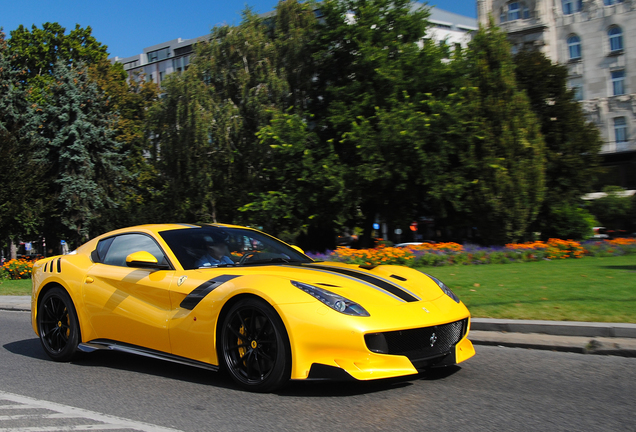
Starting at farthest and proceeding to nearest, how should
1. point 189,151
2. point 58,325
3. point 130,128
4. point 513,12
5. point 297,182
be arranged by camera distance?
point 513,12, point 130,128, point 189,151, point 297,182, point 58,325

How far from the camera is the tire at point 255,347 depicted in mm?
4633

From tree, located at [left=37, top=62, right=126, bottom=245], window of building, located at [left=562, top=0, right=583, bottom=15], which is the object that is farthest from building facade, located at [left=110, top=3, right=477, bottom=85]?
tree, located at [left=37, top=62, right=126, bottom=245]

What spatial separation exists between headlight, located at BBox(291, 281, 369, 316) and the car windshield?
112 centimetres

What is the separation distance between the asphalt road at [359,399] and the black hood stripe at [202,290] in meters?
0.71

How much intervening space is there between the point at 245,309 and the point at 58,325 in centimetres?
293

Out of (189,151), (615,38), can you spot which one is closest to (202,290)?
(189,151)

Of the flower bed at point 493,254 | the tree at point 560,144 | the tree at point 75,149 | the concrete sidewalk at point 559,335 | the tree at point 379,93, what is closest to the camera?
the concrete sidewalk at point 559,335

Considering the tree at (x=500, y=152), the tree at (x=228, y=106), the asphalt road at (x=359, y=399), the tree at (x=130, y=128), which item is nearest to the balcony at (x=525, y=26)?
the tree at (x=228, y=106)

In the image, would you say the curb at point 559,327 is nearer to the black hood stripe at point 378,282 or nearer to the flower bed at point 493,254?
the black hood stripe at point 378,282

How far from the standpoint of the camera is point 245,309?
193 inches

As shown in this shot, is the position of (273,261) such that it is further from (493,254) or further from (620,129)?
(620,129)

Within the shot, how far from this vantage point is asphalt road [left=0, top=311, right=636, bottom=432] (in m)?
4.00

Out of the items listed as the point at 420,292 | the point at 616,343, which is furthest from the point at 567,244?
the point at 420,292

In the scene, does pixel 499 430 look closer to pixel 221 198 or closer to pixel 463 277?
pixel 463 277
